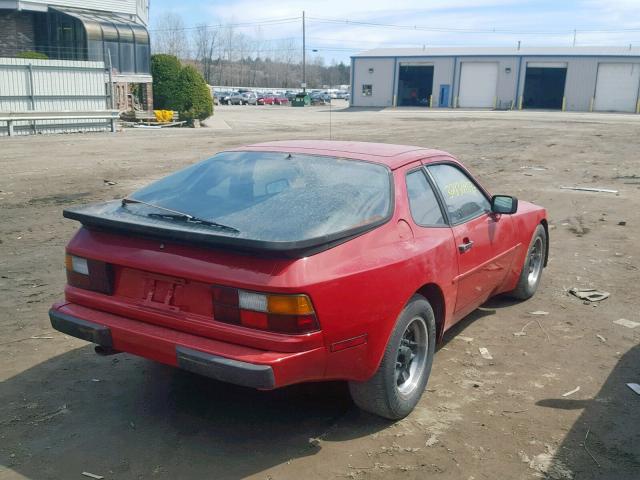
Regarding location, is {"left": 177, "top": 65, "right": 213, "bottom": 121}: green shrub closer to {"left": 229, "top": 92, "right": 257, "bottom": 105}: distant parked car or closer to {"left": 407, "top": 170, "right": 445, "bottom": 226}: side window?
{"left": 407, "top": 170, "right": 445, "bottom": 226}: side window

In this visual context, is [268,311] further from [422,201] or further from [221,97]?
[221,97]

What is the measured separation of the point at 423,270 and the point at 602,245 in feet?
17.8

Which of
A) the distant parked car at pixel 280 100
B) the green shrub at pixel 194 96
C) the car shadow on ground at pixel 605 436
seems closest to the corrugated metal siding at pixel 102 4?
the green shrub at pixel 194 96

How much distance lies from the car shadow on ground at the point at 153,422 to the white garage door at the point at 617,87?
57.6 meters

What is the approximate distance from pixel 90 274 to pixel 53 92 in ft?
68.4

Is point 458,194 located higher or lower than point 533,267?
higher

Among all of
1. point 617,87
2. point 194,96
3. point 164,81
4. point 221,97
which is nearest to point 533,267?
point 194,96

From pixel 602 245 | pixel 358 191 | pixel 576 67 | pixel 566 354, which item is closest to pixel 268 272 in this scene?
pixel 358 191

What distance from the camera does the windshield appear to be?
335 cm

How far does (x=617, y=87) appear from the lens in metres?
53.8

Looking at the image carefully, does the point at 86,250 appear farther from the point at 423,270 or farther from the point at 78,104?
the point at 78,104

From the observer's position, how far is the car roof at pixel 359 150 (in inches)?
164

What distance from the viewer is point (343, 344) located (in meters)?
3.21

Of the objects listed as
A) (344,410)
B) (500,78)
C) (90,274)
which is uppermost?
(500,78)
